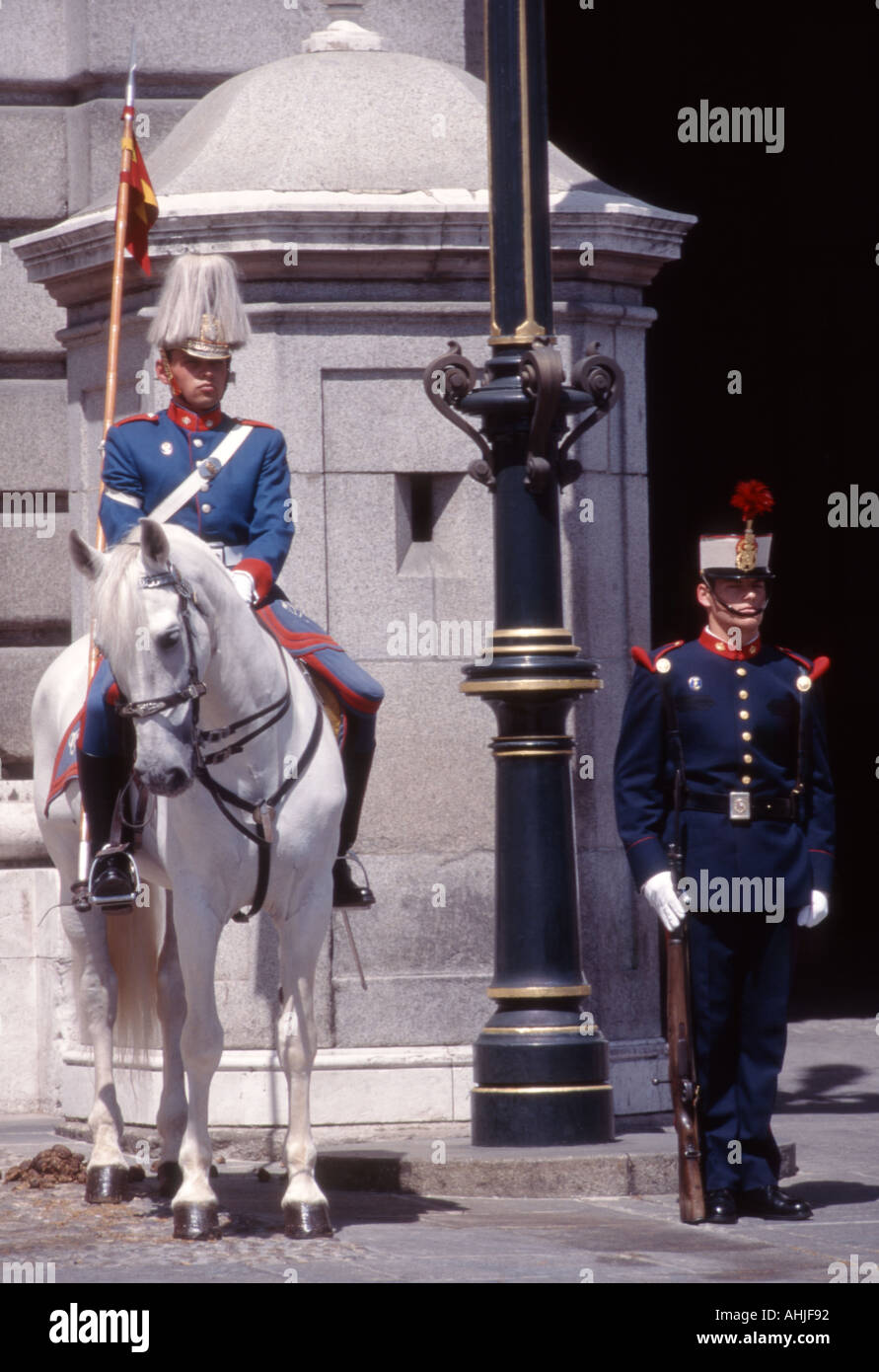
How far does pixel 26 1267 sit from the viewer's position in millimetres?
7395

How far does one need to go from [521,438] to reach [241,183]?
82.1 inches

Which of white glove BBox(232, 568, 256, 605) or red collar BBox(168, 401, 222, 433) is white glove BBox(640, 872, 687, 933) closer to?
white glove BBox(232, 568, 256, 605)

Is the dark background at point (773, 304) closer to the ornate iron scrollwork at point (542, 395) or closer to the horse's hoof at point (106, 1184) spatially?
the ornate iron scrollwork at point (542, 395)

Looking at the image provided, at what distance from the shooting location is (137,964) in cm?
960

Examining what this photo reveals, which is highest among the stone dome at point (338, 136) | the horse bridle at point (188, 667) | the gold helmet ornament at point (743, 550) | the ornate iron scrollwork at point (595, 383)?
the stone dome at point (338, 136)

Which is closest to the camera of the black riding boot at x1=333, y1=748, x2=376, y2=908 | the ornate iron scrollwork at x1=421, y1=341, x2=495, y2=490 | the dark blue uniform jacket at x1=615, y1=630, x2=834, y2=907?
the dark blue uniform jacket at x1=615, y1=630, x2=834, y2=907

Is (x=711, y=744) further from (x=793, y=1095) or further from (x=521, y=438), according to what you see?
(x=793, y=1095)

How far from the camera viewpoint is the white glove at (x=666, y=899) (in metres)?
8.38

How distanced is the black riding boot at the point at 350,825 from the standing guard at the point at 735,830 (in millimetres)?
873

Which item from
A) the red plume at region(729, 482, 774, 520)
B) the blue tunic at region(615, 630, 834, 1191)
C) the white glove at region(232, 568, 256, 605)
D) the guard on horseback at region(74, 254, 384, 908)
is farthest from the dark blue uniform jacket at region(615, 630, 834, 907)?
the white glove at region(232, 568, 256, 605)

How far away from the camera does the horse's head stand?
7.45 meters

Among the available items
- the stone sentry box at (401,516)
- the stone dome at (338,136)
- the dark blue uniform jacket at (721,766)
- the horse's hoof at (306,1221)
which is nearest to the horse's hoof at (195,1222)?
the horse's hoof at (306,1221)

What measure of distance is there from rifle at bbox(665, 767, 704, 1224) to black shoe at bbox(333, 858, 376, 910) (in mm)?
1183
